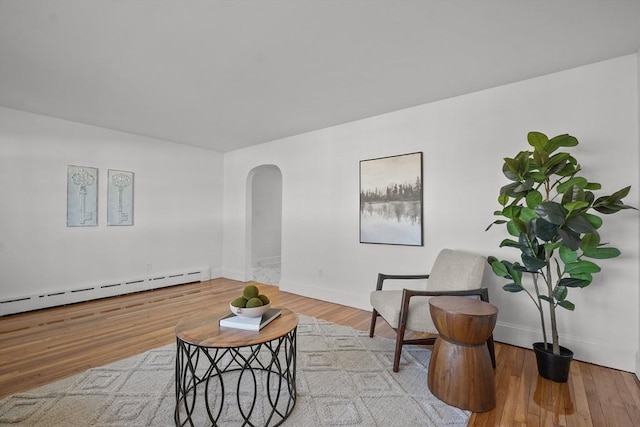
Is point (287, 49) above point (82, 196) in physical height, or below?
above

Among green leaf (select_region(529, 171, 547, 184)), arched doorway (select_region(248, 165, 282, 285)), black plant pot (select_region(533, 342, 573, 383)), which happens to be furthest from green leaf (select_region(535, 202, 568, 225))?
arched doorway (select_region(248, 165, 282, 285))

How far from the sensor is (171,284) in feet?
17.1

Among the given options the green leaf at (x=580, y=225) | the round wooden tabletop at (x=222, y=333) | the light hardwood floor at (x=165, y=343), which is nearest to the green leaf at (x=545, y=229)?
the green leaf at (x=580, y=225)

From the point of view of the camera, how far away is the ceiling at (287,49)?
1.97 m

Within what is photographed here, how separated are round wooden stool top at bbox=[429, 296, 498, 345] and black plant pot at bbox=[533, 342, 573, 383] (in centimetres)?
68

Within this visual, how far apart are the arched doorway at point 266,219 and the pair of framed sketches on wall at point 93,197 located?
9.12 feet

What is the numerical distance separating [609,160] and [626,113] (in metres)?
0.38

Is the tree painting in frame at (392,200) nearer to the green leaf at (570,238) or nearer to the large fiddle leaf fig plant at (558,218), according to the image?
the large fiddle leaf fig plant at (558,218)

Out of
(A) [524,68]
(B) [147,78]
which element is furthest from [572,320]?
(B) [147,78]

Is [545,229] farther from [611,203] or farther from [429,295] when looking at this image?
[429,295]

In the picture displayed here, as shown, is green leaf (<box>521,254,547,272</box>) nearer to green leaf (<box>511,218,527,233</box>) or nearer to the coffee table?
green leaf (<box>511,218,527,233</box>)

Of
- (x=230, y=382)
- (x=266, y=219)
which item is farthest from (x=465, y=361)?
(x=266, y=219)

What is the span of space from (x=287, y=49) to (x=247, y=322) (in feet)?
6.71

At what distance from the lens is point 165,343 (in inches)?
112
